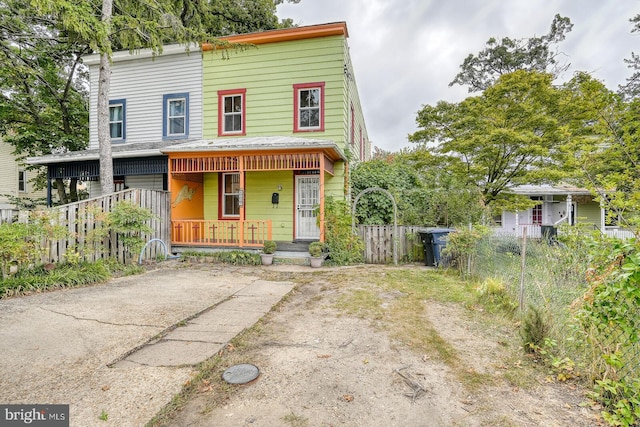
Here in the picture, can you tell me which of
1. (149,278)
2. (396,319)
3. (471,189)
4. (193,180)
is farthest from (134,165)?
(471,189)

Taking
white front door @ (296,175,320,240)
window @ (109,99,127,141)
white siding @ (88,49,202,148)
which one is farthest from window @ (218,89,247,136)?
window @ (109,99,127,141)

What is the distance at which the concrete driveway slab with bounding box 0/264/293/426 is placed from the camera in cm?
229

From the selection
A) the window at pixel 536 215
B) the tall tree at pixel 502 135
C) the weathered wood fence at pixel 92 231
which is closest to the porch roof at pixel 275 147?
the weathered wood fence at pixel 92 231

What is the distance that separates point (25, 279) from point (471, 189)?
12200 mm

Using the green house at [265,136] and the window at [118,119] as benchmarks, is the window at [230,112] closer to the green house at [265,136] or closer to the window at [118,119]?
the green house at [265,136]

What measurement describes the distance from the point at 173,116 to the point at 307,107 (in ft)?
17.9

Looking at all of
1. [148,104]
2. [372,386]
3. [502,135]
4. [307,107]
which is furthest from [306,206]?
[372,386]

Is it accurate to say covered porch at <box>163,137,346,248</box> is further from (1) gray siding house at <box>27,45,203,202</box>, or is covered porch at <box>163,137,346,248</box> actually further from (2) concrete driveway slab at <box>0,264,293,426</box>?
(2) concrete driveway slab at <box>0,264,293,426</box>

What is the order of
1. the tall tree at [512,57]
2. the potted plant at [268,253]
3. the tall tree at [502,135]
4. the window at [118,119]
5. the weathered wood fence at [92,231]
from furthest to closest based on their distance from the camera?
the tall tree at [512,57] → the window at [118,119] → the tall tree at [502,135] → the potted plant at [268,253] → the weathered wood fence at [92,231]

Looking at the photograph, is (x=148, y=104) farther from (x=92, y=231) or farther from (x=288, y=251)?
(x=288, y=251)

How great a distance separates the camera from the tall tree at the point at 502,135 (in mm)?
10383

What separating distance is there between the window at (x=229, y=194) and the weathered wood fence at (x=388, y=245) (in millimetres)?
4974

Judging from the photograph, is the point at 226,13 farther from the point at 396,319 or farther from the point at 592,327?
the point at 592,327

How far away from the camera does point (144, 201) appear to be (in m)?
8.64
